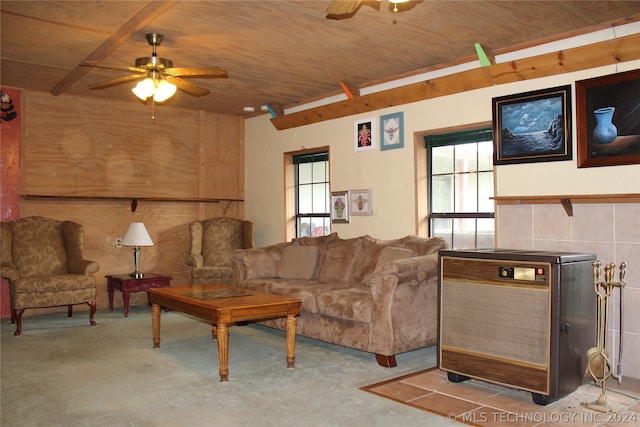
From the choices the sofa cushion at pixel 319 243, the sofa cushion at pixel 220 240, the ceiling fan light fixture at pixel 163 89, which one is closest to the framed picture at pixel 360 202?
the sofa cushion at pixel 319 243

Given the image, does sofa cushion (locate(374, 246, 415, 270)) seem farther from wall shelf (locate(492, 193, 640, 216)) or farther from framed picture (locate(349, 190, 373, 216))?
framed picture (locate(349, 190, 373, 216))

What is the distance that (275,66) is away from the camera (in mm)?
5125

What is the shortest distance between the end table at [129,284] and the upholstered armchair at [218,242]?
1.52 feet

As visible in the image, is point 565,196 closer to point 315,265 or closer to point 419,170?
point 419,170

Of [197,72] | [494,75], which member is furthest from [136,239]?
[494,75]

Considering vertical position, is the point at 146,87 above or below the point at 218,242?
above

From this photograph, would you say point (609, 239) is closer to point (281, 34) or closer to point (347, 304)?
point (347, 304)

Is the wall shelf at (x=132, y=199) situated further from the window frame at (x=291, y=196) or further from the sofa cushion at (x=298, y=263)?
the sofa cushion at (x=298, y=263)

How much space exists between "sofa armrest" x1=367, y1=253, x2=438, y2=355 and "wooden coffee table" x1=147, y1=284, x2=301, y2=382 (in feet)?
1.94

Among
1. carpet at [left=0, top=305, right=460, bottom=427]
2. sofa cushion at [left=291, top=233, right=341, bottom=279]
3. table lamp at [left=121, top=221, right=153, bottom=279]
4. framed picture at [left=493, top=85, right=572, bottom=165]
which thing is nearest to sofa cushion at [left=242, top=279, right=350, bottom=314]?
sofa cushion at [left=291, top=233, right=341, bottom=279]

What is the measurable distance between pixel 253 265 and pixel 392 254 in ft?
5.12

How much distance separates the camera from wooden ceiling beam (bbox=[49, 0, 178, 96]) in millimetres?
3598

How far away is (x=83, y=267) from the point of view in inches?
225

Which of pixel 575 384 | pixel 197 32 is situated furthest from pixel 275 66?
pixel 575 384
